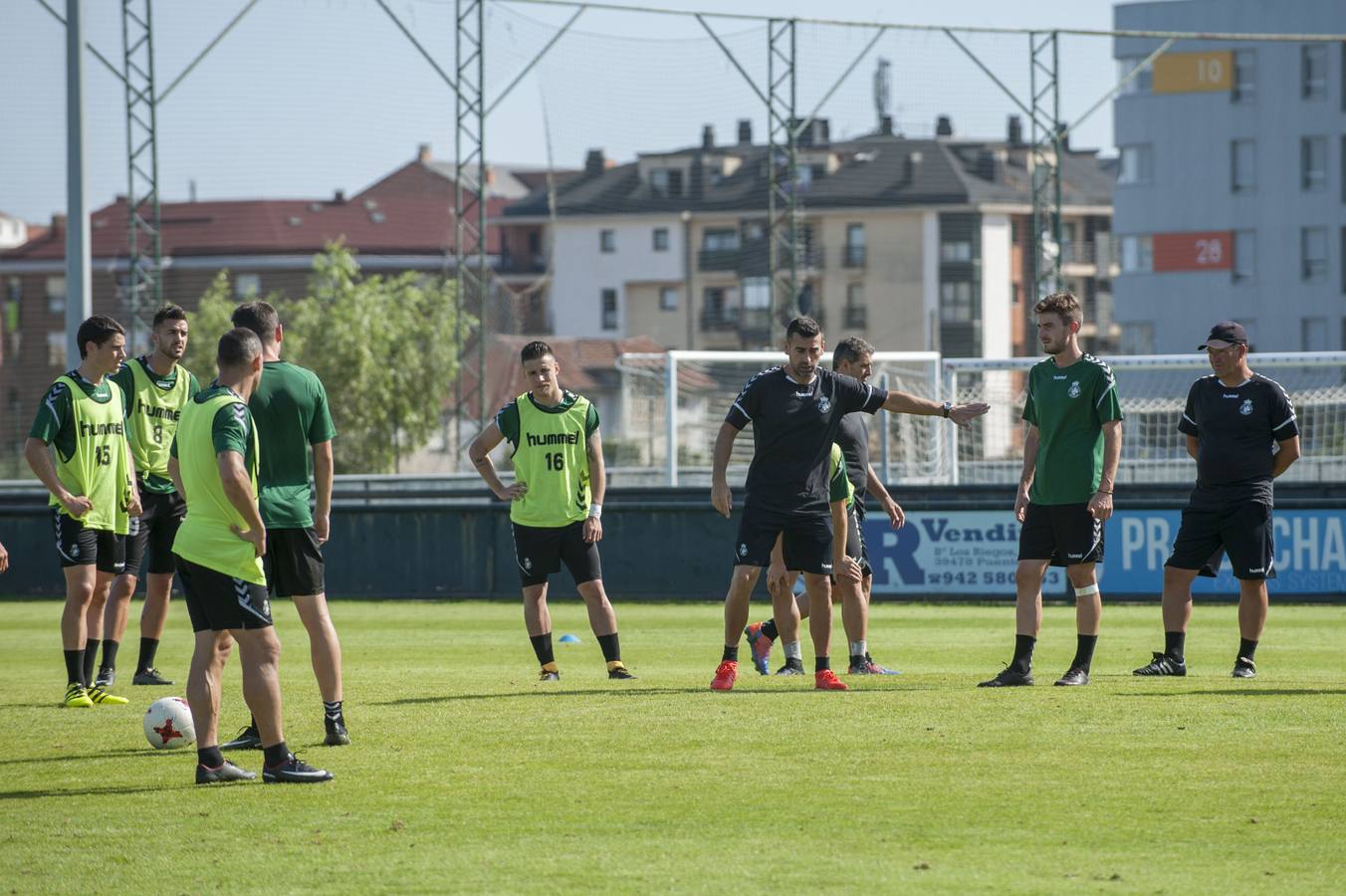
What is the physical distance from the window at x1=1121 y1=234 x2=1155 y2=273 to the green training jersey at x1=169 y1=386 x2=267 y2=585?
66233 mm

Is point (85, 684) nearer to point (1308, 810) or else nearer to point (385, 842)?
point (385, 842)

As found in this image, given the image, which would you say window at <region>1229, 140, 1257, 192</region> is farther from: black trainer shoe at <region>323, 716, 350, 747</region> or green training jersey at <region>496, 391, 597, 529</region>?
black trainer shoe at <region>323, 716, 350, 747</region>

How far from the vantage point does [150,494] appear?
11.3m

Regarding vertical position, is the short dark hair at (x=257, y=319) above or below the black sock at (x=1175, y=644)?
above

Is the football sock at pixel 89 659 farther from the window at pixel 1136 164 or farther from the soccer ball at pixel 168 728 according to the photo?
the window at pixel 1136 164

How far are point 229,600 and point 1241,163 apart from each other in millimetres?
66248

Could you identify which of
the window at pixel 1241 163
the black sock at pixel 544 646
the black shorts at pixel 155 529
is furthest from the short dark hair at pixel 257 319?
the window at pixel 1241 163

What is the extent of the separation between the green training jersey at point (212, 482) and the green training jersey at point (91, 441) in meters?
3.20

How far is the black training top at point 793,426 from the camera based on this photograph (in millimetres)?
10156

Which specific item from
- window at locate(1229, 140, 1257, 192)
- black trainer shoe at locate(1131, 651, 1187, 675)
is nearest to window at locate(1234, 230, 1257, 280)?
window at locate(1229, 140, 1257, 192)

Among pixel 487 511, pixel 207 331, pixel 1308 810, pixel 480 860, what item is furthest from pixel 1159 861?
pixel 207 331

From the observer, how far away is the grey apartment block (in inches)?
2562

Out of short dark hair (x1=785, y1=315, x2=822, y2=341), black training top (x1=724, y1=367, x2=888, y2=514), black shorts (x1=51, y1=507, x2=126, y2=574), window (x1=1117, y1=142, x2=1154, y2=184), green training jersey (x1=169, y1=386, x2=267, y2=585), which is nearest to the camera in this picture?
green training jersey (x1=169, y1=386, x2=267, y2=585)

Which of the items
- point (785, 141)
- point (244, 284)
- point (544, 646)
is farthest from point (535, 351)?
point (244, 284)
